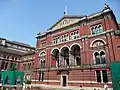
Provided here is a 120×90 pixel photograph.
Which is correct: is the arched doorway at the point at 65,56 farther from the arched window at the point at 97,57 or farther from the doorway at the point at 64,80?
the arched window at the point at 97,57

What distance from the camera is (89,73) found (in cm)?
2217

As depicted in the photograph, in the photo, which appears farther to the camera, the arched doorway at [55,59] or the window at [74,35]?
the arched doorway at [55,59]

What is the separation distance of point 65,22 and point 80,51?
1002cm

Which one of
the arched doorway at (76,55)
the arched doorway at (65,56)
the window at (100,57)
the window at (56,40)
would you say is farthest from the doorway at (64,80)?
the window at (56,40)

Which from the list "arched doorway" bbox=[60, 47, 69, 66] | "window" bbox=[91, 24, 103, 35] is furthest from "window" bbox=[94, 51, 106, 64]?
"arched doorway" bbox=[60, 47, 69, 66]

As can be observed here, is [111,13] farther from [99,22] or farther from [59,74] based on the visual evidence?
[59,74]

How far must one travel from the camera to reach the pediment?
1124 inches

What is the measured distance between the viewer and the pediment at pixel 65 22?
28.5m

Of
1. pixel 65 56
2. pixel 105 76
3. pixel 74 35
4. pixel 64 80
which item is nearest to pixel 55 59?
pixel 65 56

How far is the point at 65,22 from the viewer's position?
3073 centimetres

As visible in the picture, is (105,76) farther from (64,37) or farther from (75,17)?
(75,17)

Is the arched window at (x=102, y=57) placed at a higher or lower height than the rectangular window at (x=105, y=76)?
higher

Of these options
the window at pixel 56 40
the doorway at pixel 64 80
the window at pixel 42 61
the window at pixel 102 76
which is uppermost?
the window at pixel 56 40

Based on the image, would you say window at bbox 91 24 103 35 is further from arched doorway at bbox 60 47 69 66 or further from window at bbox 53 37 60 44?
window at bbox 53 37 60 44
